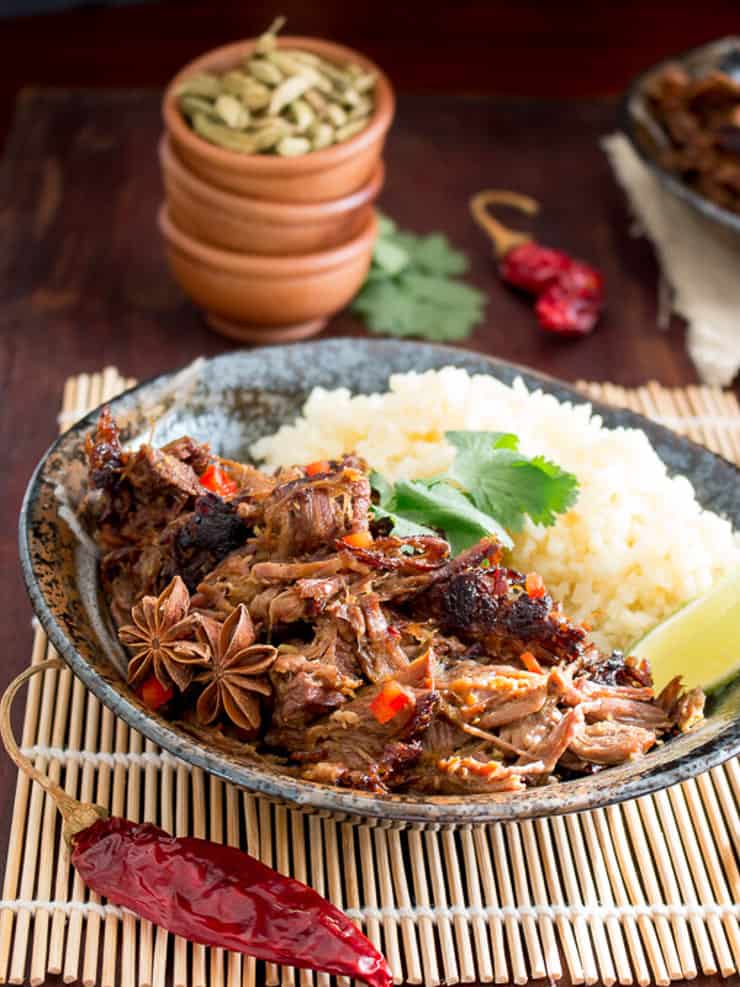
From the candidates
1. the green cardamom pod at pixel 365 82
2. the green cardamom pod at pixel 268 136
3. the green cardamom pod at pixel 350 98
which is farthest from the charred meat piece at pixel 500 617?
the green cardamom pod at pixel 365 82

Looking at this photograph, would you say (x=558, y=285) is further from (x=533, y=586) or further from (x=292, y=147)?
(x=533, y=586)

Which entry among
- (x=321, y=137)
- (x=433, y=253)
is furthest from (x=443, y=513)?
(x=433, y=253)

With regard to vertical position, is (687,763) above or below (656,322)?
above

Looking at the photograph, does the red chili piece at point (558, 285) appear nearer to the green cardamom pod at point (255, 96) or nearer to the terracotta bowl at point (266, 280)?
the terracotta bowl at point (266, 280)

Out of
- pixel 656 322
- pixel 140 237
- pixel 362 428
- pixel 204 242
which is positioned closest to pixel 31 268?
pixel 140 237

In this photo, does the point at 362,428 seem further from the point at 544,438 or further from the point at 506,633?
the point at 506,633

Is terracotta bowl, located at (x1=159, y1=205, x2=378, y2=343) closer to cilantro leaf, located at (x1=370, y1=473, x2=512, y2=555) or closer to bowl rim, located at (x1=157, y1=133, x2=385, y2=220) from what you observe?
bowl rim, located at (x1=157, y1=133, x2=385, y2=220)
